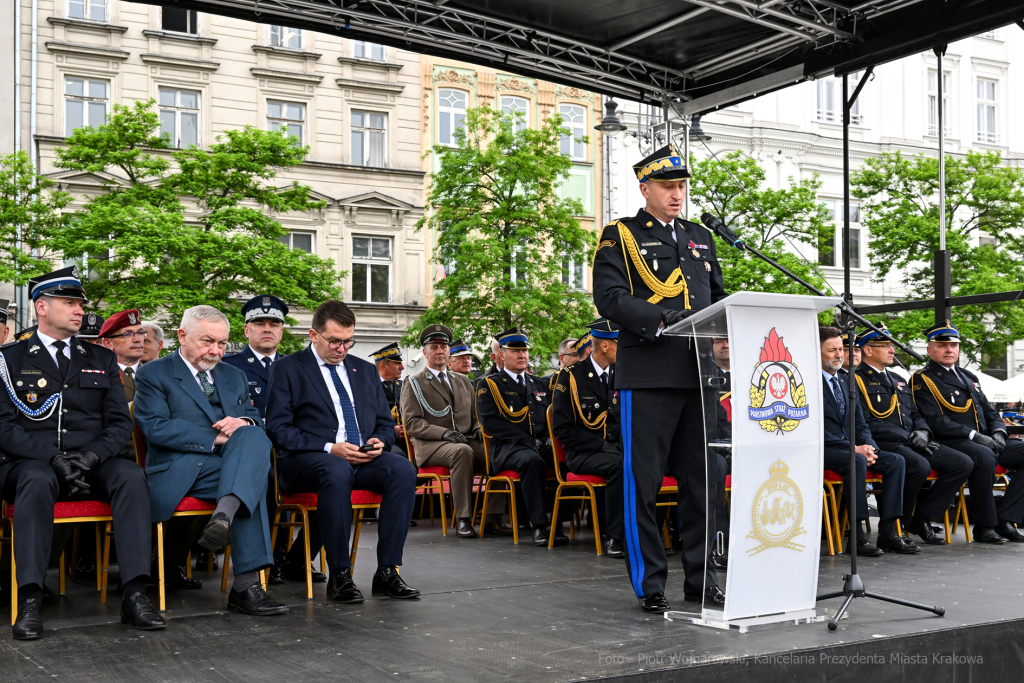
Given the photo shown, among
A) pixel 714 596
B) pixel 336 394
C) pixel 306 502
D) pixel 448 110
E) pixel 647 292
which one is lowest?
pixel 714 596

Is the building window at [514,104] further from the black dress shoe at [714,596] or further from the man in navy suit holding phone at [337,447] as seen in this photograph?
the black dress shoe at [714,596]

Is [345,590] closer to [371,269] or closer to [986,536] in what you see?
[986,536]

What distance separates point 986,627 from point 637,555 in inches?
59.4

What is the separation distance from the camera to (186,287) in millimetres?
18500

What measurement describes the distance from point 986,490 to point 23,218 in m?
15.7

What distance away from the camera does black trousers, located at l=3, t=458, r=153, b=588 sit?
432 centimetres

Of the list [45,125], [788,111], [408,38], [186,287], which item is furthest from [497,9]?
[788,111]

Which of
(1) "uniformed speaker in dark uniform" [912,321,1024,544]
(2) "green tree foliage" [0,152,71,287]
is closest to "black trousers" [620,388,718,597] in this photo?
(1) "uniformed speaker in dark uniform" [912,321,1024,544]

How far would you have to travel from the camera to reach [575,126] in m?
28.5

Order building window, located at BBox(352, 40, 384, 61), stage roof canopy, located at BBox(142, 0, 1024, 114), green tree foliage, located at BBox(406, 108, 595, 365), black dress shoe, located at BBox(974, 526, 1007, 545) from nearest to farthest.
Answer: black dress shoe, located at BBox(974, 526, 1007, 545), stage roof canopy, located at BBox(142, 0, 1024, 114), green tree foliage, located at BBox(406, 108, 595, 365), building window, located at BBox(352, 40, 384, 61)

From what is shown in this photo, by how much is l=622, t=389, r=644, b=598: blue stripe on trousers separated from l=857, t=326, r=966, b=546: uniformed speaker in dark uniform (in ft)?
11.5

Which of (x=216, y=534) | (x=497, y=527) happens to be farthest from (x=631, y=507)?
(x=497, y=527)

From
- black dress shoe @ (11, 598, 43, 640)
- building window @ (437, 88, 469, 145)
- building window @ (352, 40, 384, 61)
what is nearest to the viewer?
black dress shoe @ (11, 598, 43, 640)

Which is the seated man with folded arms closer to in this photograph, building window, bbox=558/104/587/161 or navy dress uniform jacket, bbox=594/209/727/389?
navy dress uniform jacket, bbox=594/209/727/389
